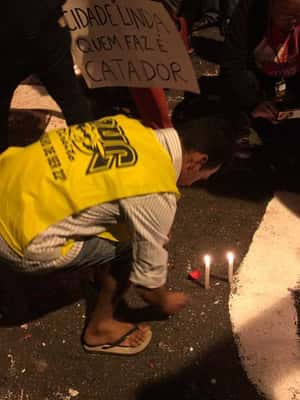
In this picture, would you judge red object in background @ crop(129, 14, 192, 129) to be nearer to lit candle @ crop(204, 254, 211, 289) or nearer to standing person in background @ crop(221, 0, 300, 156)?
standing person in background @ crop(221, 0, 300, 156)

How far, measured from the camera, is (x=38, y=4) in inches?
64.0

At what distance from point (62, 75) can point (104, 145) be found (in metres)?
0.63

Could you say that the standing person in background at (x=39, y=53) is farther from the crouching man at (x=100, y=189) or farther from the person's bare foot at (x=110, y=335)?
the person's bare foot at (x=110, y=335)

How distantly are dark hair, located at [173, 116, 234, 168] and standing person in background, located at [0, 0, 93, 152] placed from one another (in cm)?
57

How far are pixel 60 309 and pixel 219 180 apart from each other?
2.94 ft

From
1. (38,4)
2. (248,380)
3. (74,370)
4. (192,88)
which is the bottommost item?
(248,380)

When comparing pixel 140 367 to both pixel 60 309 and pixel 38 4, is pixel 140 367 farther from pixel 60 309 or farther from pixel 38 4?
pixel 38 4

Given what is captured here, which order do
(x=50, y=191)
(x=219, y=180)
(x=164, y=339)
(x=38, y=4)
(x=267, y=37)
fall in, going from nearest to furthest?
(x=50, y=191), (x=38, y=4), (x=164, y=339), (x=267, y=37), (x=219, y=180)

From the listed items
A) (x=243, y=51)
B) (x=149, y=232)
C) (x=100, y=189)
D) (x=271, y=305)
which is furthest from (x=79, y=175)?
(x=243, y=51)

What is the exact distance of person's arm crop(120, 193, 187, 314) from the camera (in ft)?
4.52

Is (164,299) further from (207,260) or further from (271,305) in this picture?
(271,305)

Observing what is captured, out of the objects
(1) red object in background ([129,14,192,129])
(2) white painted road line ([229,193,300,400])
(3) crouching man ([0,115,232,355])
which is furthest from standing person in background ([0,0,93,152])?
(2) white painted road line ([229,193,300,400])

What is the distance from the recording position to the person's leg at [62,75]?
5.88 feet

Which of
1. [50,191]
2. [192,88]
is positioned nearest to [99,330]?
[50,191]
